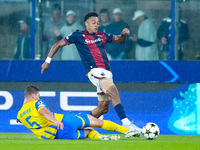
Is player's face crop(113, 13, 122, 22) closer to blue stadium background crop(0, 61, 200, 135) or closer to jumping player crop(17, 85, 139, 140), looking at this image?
blue stadium background crop(0, 61, 200, 135)

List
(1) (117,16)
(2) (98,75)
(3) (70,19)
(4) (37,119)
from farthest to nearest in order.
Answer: (3) (70,19) → (1) (117,16) → (2) (98,75) → (4) (37,119)

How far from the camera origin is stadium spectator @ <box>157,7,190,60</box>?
10586 millimetres

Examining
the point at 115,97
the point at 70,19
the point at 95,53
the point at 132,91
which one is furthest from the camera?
the point at 70,19

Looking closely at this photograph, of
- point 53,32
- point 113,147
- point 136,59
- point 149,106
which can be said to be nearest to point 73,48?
point 53,32

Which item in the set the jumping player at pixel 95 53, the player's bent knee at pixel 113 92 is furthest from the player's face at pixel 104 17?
the player's bent knee at pixel 113 92

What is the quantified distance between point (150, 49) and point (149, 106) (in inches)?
45.1

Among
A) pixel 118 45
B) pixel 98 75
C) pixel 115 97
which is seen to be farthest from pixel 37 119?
pixel 118 45

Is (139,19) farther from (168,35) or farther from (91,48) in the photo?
(91,48)

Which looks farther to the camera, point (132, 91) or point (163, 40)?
point (163, 40)

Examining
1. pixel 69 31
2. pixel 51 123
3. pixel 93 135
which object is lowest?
pixel 93 135

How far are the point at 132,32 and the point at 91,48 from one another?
6.88ft

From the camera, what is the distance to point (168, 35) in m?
10.6

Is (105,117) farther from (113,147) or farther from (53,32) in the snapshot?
(113,147)

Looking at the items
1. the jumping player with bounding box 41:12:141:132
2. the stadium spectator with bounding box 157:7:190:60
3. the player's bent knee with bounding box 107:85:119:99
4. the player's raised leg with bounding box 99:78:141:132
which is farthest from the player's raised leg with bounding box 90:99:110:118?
the stadium spectator with bounding box 157:7:190:60
